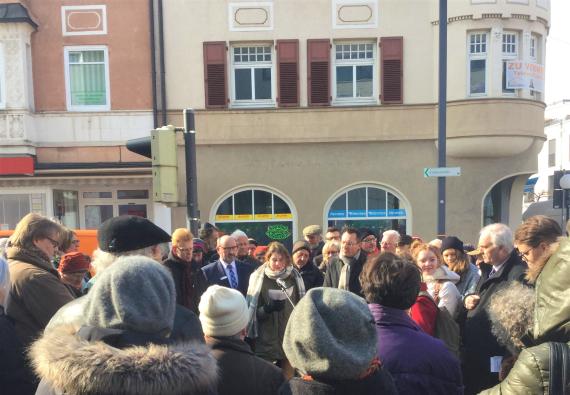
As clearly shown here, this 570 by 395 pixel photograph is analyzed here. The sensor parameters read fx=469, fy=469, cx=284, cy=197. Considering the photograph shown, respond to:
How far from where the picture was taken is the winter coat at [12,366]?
2199 millimetres

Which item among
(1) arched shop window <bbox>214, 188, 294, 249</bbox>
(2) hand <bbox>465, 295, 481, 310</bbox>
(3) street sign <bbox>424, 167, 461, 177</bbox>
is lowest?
(1) arched shop window <bbox>214, 188, 294, 249</bbox>

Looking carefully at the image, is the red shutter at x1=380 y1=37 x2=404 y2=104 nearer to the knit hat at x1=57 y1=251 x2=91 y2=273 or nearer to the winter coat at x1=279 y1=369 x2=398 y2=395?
the knit hat at x1=57 y1=251 x2=91 y2=273

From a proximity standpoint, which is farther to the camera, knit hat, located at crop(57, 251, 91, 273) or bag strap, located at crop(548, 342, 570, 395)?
knit hat, located at crop(57, 251, 91, 273)

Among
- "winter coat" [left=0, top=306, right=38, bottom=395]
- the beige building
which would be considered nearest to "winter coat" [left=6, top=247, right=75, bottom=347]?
"winter coat" [left=0, top=306, right=38, bottom=395]

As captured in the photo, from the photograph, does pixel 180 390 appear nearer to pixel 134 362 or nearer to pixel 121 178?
pixel 134 362

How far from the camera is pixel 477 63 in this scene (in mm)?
12492

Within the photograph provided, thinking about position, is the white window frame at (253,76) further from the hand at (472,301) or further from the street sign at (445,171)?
the hand at (472,301)

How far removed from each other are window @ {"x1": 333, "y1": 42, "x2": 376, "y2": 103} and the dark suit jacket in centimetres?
822

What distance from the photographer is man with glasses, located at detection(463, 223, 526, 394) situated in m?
3.09

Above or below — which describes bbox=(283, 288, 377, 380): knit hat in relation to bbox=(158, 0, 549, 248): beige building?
below

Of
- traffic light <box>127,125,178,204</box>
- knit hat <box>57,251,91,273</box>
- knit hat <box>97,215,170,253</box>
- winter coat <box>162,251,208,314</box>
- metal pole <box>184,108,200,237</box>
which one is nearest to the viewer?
knit hat <box>97,215,170,253</box>

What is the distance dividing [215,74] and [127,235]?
35.2 ft

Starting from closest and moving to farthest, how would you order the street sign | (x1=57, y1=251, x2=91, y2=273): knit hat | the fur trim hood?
the fur trim hood < (x1=57, y1=251, x2=91, y2=273): knit hat < the street sign

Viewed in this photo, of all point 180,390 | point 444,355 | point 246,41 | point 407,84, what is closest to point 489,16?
point 407,84
